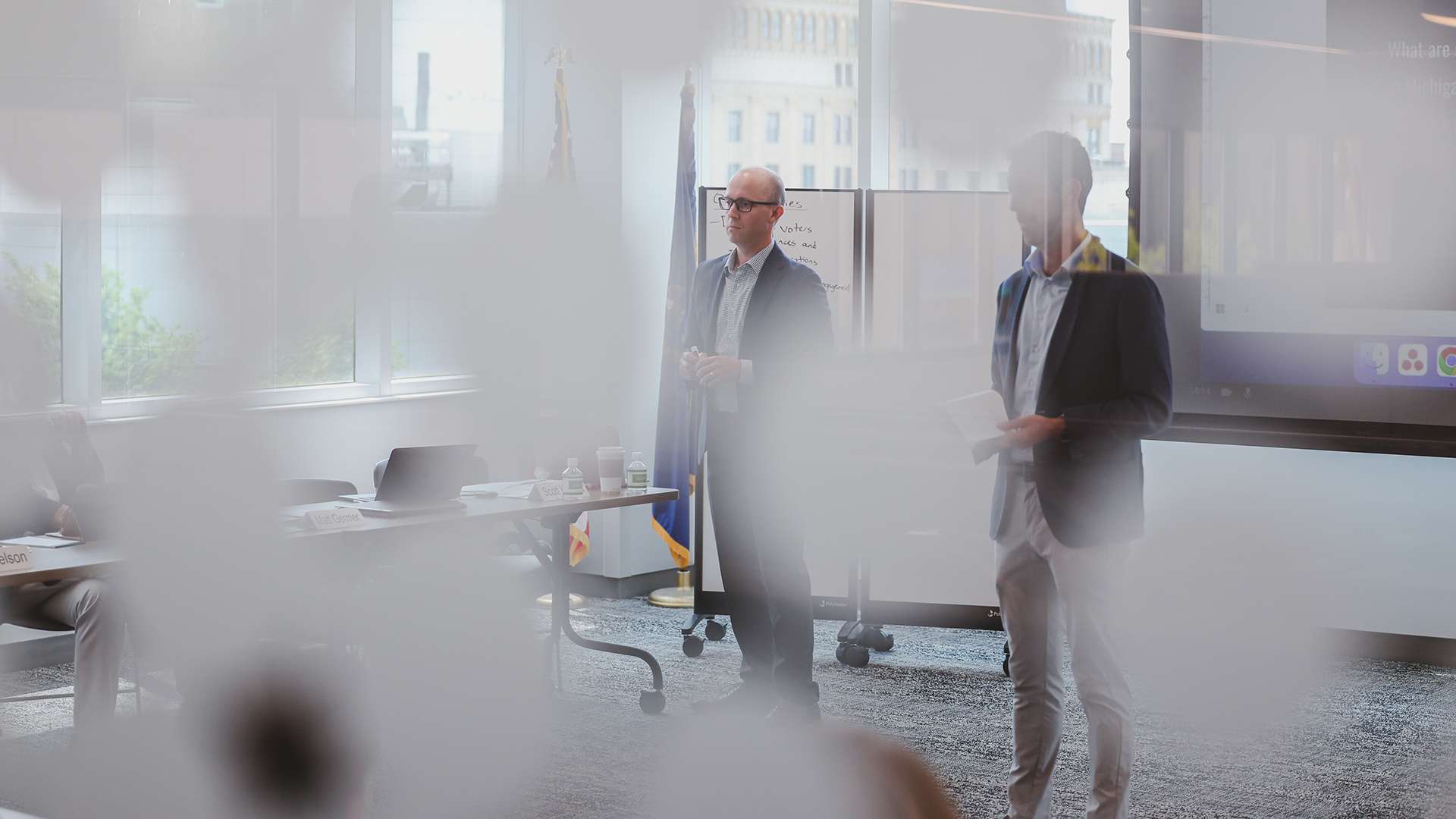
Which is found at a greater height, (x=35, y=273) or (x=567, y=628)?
(x=35, y=273)

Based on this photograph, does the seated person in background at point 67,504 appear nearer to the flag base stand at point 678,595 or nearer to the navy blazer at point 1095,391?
the navy blazer at point 1095,391

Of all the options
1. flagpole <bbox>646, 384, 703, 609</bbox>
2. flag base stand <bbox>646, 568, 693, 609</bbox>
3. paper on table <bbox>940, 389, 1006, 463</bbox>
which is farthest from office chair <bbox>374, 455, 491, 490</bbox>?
flag base stand <bbox>646, 568, 693, 609</bbox>

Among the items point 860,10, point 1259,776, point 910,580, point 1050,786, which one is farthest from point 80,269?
point 1050,786

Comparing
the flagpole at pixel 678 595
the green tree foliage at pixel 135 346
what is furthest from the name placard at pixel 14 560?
the flagpole at pixel 678 595

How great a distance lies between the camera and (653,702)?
27.0 inches

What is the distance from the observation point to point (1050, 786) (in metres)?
1.76

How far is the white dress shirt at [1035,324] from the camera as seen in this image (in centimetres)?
46

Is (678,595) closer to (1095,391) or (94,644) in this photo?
(1095,391)

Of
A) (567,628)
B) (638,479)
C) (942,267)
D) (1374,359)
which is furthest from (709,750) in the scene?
(638,479)

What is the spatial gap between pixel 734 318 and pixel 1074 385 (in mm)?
242

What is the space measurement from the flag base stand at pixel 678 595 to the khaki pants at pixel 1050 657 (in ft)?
12.0

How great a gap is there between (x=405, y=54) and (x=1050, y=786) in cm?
173

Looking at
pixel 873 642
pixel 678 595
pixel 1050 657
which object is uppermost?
pixel 1050 657

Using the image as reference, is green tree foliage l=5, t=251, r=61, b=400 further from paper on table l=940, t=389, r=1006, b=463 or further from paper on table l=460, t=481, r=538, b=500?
paper on table l=940, t=389, r=1006, b=463
